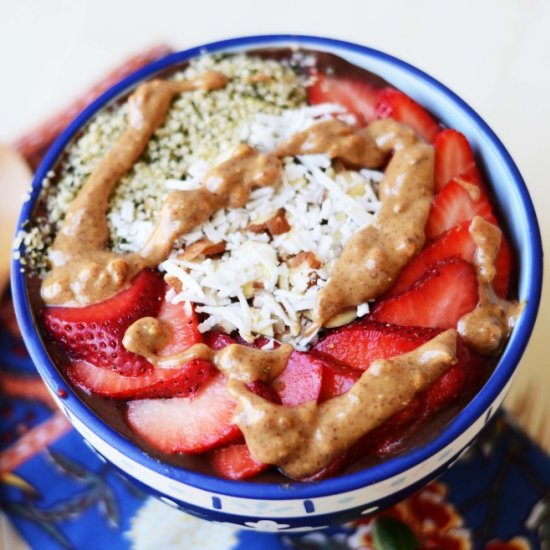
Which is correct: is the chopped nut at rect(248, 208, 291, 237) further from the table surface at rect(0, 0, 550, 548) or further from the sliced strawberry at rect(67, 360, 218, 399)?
the table surface at rect(0, 0, 550, 548)

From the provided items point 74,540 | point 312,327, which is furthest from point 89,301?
point 74,540

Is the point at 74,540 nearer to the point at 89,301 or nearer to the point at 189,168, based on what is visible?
the point at 89,301

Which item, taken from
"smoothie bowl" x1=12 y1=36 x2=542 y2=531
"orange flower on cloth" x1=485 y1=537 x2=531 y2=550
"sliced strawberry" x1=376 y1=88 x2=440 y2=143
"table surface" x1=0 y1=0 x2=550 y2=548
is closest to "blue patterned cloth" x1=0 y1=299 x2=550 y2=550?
"orange flower on cloth" x1=485 y1=537 x2=531 y2=550

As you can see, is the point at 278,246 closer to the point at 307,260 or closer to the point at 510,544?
the point at 307,260

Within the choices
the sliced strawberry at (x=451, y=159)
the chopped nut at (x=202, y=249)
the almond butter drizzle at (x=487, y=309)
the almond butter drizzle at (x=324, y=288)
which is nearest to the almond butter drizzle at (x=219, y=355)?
the almond butter drizzle at (x=324, y=288)

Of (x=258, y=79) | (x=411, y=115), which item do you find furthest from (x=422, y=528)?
(x=258, y=79)
